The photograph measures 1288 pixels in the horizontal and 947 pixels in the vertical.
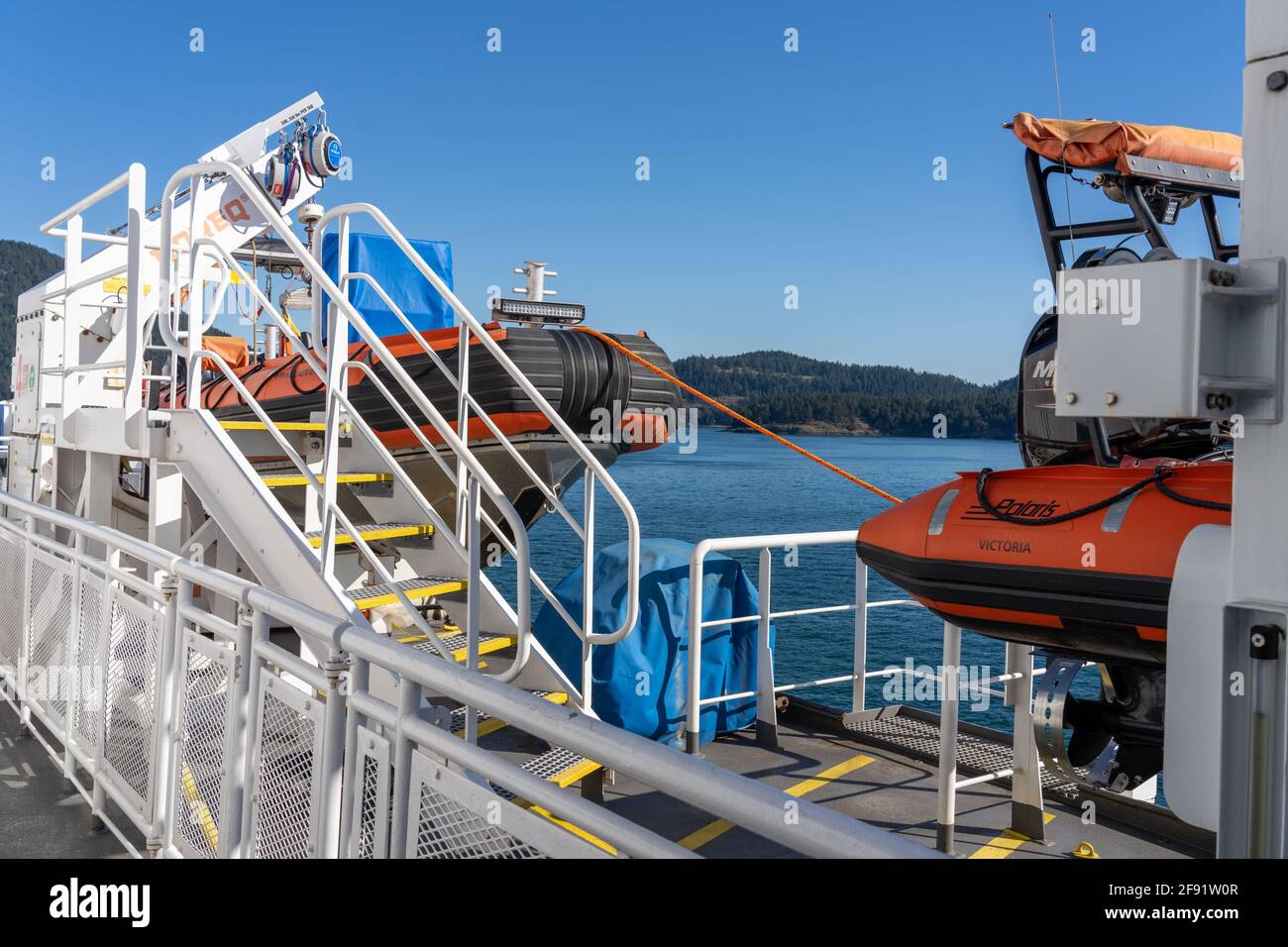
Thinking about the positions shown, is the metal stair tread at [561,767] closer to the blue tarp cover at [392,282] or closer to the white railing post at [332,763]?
the white railing post at [332,763]

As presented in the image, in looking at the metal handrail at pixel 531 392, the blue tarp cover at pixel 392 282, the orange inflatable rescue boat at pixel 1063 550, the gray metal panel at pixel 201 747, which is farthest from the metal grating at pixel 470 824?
the blue tarp cover at pixel 392 282

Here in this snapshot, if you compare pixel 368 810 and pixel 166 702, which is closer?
pixel 368 810

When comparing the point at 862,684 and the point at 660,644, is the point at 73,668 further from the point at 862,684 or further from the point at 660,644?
the point at 862,684

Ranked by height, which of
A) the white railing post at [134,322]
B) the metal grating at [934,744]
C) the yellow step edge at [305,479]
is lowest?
the metal grating at [934,744]

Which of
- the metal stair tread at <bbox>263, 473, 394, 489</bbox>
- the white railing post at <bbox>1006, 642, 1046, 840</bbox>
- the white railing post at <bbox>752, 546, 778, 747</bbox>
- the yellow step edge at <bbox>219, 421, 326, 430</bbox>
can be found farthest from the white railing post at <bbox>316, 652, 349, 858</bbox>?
the white railing post at <bbox>752, 546, 778, 747</bbox>

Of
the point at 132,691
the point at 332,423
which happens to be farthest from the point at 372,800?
the point at 332,423

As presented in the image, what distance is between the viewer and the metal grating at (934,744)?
13.5 ft

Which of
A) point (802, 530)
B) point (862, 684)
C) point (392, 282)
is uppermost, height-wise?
point (392, 282)

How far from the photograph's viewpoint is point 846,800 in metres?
3.95

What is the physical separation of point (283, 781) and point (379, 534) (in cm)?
163

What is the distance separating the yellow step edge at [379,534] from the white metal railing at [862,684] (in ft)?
3.90
